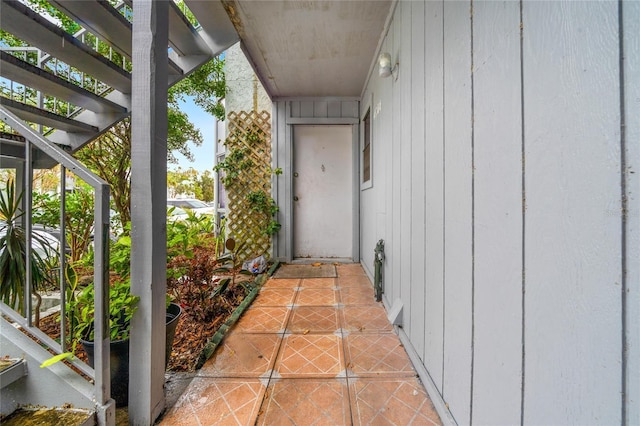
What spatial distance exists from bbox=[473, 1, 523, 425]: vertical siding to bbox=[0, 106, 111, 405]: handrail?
1.41m

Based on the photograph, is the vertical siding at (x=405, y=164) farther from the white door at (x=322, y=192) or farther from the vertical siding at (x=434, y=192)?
the white door at (x=322, y=192)

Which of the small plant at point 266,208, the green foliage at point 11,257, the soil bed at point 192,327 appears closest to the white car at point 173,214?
the green foliage at point 11,257

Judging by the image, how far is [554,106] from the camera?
554mm

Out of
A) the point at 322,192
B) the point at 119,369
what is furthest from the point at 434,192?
the point at 322,192

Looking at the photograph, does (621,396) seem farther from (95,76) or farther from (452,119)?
(95,76)

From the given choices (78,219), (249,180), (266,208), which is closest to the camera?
(78,219)

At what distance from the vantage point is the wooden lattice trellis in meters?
3.61

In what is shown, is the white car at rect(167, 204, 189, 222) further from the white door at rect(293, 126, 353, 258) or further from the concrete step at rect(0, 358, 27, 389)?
the white door at rect(293, 126, 353, 258)

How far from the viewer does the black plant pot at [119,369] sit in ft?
3.78

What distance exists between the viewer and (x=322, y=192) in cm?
367

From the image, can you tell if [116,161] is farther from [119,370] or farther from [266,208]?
[119,370]

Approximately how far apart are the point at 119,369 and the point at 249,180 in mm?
2768

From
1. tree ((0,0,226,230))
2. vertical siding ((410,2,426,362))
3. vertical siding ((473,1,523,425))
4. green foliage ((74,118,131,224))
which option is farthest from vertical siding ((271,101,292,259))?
vertical siding ((473,1,523,425))

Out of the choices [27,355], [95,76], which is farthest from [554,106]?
[95,76]
